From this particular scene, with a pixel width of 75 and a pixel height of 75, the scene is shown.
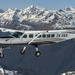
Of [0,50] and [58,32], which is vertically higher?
[58,32]

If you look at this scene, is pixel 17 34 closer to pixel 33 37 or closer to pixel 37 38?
pixel 33 37

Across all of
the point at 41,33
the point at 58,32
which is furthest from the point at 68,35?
the point at 41,33

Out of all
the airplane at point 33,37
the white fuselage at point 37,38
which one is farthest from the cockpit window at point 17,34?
the white fuselage at point 37,38

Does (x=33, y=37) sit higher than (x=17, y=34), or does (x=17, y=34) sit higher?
(x=17, y=34)

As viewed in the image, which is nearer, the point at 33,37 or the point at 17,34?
the point at 33,37

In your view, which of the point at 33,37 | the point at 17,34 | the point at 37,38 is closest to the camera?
the point at 33,37

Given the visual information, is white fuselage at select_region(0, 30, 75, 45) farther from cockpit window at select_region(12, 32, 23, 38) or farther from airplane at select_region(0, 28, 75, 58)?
cockpit window at select_region(12, 32, 23, 38)

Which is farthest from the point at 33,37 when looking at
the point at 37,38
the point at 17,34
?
the point at 17,34

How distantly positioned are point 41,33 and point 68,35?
24.3 feet

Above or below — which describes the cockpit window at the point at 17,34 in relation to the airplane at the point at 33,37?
above

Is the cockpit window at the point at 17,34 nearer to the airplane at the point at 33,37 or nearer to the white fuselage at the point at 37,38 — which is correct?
the airplane at the point at 33,37

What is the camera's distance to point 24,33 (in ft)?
198

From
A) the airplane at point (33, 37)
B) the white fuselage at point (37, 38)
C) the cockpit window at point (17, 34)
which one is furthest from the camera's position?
the cockpit window at point (17, 34)

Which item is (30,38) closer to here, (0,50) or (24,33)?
(24,33)
